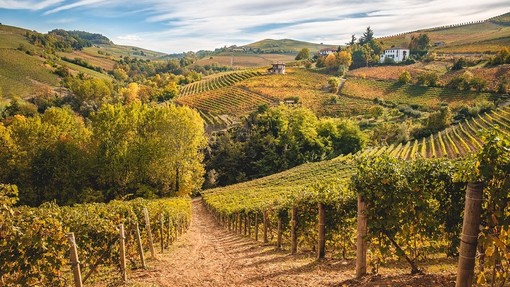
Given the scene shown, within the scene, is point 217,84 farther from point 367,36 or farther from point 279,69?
point 367,36

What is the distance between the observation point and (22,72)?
11544cm

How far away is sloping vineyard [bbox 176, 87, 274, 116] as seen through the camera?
309 ft

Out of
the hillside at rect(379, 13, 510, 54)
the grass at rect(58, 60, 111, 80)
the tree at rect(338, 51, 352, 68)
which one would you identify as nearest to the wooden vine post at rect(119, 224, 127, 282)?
the tree at rect(338, 51, 352, 68)

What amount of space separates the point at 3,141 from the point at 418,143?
59.4m

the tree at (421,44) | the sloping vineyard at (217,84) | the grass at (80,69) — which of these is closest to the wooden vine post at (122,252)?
the sloping vineyard at (217,84)

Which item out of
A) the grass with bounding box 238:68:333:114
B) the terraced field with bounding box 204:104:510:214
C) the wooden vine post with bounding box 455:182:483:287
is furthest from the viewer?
the grass with bounding box 238:68:333:114

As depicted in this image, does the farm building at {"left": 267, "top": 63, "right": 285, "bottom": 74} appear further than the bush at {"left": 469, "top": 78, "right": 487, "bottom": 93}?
Yes

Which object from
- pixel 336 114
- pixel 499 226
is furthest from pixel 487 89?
pixel 499 226

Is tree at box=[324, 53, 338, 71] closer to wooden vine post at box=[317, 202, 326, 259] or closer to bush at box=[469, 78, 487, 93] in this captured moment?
bush at box=[469, 78, 487, 93]

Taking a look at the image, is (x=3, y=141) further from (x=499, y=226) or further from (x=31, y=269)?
(x=499, y=226)

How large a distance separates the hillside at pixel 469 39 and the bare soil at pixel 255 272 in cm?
13076

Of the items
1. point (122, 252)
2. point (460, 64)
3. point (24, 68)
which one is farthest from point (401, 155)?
point (24, 68)

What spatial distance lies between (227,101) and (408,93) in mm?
52825

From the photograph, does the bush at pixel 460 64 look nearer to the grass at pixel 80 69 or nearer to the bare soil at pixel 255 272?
the bare soil at pixel 255 272
